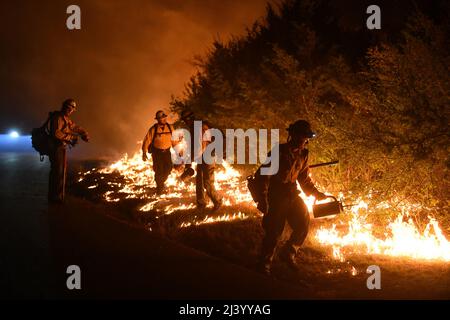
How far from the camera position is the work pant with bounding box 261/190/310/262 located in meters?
6.24

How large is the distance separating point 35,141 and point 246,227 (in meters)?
4.09

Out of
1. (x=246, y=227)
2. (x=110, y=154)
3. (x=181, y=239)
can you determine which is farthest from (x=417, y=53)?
(x=110, y=154)

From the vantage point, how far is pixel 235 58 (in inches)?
585

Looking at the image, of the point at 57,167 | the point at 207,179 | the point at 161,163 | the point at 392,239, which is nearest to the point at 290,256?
the point at 392,239

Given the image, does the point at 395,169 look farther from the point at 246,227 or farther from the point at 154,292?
the point at 154,292

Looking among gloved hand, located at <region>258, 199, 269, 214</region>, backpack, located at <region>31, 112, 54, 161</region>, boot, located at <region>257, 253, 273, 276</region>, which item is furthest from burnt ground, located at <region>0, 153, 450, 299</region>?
backpack, located at <region>31, 112, 54, 161</region>

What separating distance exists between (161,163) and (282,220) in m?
5.43

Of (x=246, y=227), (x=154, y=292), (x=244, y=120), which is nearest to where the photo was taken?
(x=154, y=292)

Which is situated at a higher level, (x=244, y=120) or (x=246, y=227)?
(x=244, y=120)

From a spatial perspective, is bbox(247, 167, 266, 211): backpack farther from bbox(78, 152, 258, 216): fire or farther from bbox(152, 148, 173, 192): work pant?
bbox(152, 148, 173, 192): work pant

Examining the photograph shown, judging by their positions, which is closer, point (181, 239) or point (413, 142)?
point (413, 142)

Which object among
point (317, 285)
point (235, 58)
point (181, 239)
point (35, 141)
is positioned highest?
point (235, 58)

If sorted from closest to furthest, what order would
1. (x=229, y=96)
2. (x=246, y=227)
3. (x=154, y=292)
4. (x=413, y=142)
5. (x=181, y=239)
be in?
(x=154, y=292), (x=413, y=142), (x=181, y=239), (x=246, y=227), (x=229, y=96)

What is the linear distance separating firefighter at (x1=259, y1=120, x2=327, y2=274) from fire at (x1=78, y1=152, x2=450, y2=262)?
2.73ft
